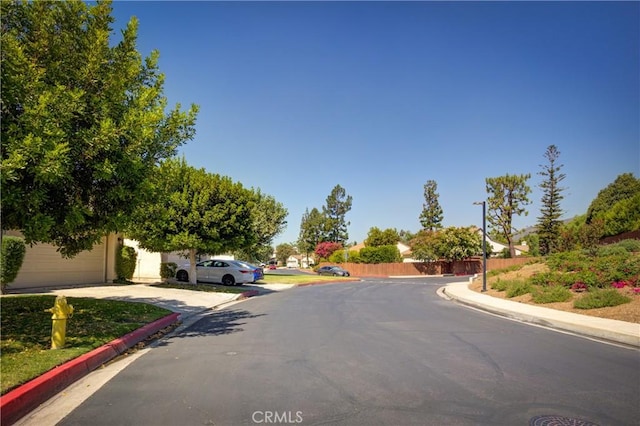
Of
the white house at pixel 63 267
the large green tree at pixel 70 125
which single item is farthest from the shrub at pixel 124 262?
the large green tree at pixel 70 125

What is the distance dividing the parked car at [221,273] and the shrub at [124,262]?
304cm

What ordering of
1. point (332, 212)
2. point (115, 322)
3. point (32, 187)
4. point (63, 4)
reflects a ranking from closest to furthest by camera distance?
point (32, 187)
point (63, 4)
point (115, 322)
point (332, 212)

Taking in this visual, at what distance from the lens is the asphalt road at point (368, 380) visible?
4625 millimetres

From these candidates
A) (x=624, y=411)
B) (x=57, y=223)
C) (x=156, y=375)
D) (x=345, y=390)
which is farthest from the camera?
(x=57, y=223)

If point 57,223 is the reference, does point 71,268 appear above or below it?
below

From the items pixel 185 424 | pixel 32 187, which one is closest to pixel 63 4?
pixel 32 187

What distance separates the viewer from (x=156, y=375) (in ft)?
20.1

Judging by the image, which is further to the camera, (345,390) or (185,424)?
(345,390)

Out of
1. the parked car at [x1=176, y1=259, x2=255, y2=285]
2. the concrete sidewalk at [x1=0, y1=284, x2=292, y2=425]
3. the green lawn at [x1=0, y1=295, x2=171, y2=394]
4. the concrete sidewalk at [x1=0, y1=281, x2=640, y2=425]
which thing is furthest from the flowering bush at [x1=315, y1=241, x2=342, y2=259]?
the green lawn at [x1=0, y1=295, x2=171, y2=394]

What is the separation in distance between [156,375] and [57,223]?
363cm

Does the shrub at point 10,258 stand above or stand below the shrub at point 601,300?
above

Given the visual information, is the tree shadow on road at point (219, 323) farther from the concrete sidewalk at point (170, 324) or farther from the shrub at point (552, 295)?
the shrub at point (552, 295)

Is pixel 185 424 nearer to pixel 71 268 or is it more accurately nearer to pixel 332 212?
pixel 71 268

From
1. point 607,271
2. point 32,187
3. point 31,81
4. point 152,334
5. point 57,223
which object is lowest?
point 152,334
